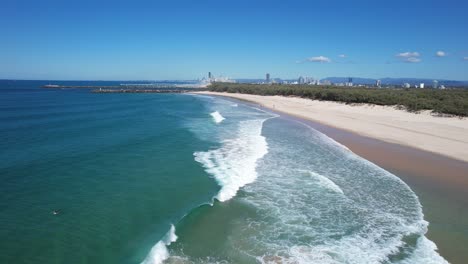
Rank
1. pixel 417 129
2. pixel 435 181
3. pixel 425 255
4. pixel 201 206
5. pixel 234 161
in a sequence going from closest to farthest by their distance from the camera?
pixel 425 255
pixel 201 206
pixel 435 181
pixel 234 161
pixel 417 129

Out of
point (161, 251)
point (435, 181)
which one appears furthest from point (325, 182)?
point (161, 251)

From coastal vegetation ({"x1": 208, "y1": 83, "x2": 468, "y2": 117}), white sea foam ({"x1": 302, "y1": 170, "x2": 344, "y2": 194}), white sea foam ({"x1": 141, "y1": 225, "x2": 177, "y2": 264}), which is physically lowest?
white sea foam ({"x1": 141, "y1": 225, "x2": 177, "y2": 264})

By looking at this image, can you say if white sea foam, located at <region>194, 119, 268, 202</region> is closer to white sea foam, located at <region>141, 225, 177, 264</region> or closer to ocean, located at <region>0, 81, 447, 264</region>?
ocean, located at <region>0, 81, 447, 264</region>

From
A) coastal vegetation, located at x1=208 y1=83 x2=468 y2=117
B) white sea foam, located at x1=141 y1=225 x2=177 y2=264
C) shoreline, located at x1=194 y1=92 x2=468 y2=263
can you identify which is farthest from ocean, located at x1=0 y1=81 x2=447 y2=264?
coastal vegetation, located at x1=208 y1=83 x2=468 y2=117

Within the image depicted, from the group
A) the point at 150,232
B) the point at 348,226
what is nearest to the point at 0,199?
the point at 150,232

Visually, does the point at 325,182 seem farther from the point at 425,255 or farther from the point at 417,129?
the point at 417,129

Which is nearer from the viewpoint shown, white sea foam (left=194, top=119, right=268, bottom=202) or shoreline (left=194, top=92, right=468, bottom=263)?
shoreline (left=194, top=92, right=468, bottom=263)
